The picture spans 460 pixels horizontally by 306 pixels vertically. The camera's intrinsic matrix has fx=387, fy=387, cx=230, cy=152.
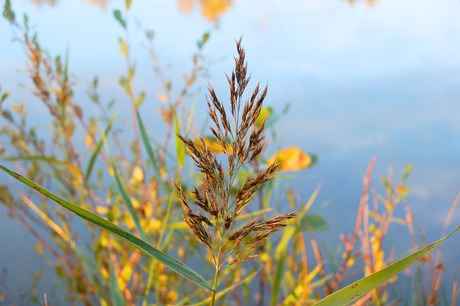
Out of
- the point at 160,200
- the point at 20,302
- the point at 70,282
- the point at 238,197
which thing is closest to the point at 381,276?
the point at 238,197

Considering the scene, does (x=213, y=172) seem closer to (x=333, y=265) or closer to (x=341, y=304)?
(x=341, y=304)

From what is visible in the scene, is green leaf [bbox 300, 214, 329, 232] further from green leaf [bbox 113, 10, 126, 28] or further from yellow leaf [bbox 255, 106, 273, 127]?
green leaf [bbox 113, 10, 126, 28]

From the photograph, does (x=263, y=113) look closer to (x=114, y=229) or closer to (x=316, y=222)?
(x=316, y=222)

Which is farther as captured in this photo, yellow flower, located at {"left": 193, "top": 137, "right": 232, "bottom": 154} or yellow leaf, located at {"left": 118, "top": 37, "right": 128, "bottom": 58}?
yellow leaf, located at {"left": 118, "top": 37, "right": 128, "bottom": 58}

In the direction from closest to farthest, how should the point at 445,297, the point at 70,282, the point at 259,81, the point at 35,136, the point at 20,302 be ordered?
1. the point at 259,81
2. the point at 35,136
3. the point at 70,282
4. the point at 445,297
5. the point at 20,302

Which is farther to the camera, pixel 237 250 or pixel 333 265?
pixel 333 265

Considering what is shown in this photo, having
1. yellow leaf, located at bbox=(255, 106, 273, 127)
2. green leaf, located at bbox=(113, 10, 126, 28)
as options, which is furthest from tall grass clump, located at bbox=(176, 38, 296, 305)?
yellow leaf, located at bbox=(255, 106, 273, 127)

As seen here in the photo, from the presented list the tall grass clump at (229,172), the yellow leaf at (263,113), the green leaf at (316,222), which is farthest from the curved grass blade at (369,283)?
the green leaf at (316,222)

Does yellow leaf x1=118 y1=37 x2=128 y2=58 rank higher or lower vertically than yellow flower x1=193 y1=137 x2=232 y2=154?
higher

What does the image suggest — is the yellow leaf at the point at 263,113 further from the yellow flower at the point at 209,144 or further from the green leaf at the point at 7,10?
the green leaf at the point at 7,10
